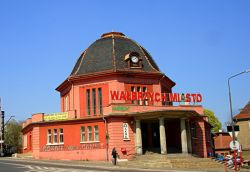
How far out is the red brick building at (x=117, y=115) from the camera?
37.9 meters

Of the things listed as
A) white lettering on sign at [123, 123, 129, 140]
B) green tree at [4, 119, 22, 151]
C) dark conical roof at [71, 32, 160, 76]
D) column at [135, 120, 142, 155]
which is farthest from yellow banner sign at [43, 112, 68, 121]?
green tree at [4, 119, 22, 151]

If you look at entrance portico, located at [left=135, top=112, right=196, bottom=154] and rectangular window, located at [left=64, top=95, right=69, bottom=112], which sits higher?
rectangular window, located at [left=64, top=95, right=69, bottom=112]

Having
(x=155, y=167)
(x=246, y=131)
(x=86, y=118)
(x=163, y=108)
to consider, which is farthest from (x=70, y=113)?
(x=246, y=131)

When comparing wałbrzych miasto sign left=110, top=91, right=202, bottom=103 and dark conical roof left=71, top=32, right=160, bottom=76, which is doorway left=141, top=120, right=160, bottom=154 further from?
dark conical roof left=71, top=32, right=160, bottom=76

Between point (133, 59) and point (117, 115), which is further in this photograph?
point (133, 59)

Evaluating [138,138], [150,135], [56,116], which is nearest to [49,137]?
[56,116]

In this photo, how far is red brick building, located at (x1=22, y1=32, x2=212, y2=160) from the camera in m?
37.9

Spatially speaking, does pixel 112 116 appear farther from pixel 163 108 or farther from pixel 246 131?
pixel 246 131

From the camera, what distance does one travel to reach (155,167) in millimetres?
32688

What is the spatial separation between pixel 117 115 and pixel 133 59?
8542 mm

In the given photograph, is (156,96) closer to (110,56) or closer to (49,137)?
(110,56)

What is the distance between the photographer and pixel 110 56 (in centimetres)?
4422

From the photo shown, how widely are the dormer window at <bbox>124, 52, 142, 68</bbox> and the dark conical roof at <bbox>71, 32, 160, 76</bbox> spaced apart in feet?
1.72

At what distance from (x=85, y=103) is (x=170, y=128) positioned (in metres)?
10.2
